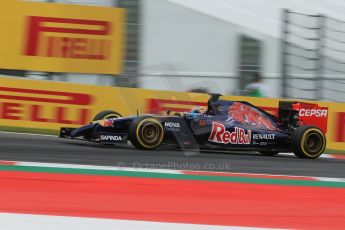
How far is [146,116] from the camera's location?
28.7 ft

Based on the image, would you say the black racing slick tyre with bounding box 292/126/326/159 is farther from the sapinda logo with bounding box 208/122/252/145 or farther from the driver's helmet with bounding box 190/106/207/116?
the driver's helmet with bounding box 190/106/207/116

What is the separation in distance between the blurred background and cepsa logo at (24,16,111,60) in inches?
14.1

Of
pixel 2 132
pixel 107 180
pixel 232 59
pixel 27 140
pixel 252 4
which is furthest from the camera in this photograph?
pixel 252 4

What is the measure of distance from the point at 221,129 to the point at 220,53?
11.3 feet

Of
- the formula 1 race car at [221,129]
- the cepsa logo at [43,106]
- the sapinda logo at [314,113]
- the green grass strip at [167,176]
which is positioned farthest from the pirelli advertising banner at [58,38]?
the green grass strip at [167,176]

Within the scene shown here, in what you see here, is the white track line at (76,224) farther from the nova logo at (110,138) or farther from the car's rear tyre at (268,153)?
the car's rear tyre at (268,153)

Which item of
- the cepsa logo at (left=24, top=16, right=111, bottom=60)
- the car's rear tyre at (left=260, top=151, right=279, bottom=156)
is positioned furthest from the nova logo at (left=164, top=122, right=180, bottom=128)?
the cepsa logo at (left=24, top=16, right=111, bottom=60)

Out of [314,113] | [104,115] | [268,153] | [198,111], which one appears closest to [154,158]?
[198,111]

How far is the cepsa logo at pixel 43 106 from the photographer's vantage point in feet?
35.2

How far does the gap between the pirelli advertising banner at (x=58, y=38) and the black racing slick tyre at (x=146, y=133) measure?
297 cm

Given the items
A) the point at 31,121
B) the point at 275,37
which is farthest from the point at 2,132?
the point at 275,37

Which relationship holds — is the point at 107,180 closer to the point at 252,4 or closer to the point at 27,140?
the point at 27,140

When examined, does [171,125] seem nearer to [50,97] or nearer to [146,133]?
[146,133]

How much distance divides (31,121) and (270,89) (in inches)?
165
